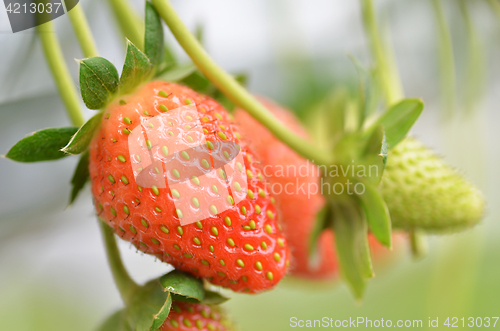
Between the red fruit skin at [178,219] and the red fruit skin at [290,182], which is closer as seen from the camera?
the red fruit skin at [178,219]

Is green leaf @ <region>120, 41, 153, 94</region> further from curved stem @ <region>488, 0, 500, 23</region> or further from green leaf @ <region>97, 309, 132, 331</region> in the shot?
curved stem @ <region>488, 0, 500, 23</region>

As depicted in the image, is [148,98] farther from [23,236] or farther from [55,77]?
[23,236]

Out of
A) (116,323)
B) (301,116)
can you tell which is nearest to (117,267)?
(116,323)

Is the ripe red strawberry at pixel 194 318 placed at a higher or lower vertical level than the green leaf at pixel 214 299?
lower

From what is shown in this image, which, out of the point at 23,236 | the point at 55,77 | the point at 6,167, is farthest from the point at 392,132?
the point at 23,236

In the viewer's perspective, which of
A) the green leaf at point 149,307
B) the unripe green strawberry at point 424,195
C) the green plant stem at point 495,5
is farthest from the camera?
the green plant stem at point 495,5

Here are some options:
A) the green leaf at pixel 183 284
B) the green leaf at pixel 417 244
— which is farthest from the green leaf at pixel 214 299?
the green leaf at pixel 417 244

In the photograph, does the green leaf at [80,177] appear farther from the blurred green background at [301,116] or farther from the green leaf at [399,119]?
the green leaf at [399,119]
